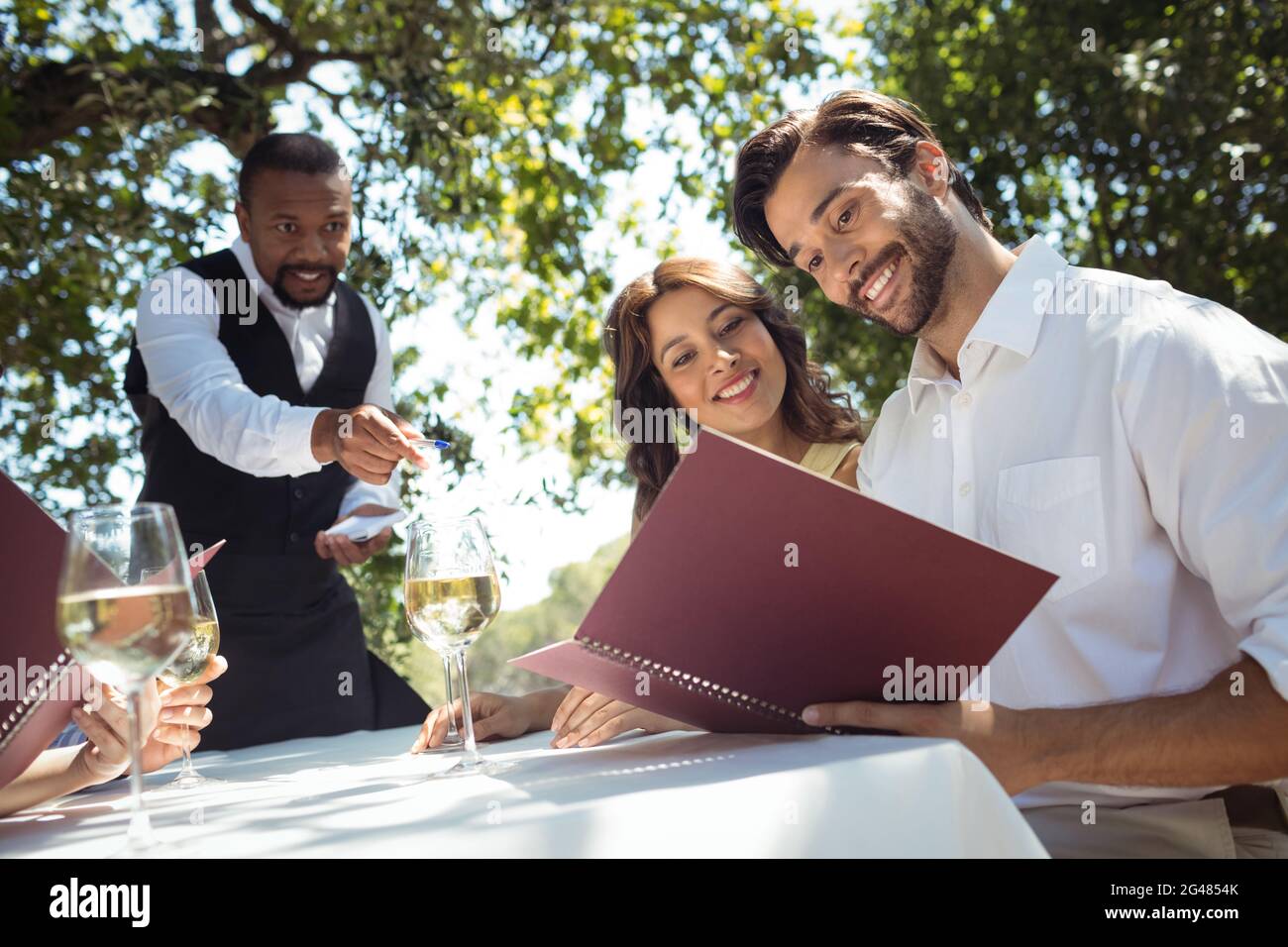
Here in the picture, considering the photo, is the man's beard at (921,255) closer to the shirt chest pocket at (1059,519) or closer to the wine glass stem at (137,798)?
the shirt chest pocket at (1059,519)

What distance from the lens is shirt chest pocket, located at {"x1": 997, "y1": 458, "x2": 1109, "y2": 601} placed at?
6.08 ft

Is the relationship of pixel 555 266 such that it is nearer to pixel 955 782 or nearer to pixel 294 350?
pixel 294 350

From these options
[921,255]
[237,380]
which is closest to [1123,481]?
[921,255]

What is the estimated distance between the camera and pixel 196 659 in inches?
69.9

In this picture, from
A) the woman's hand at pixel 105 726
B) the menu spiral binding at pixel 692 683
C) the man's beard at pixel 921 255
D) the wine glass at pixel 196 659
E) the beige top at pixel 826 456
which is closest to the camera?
the menu spiral binding at pixel 692 683

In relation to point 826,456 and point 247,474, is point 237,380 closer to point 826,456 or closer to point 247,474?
point 247,474

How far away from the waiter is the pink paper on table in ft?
4.98

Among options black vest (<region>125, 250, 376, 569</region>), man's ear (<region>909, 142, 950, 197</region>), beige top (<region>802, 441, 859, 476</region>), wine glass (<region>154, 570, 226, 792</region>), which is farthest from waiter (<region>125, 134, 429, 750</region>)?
man's ear (<region>909, 142, 950, 197</region>)

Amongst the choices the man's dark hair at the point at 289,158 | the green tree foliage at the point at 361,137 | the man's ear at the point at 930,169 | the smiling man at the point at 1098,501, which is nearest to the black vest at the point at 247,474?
the man's dark hair at the point at 289,158

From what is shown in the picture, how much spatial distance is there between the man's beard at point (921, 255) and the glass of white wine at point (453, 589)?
1115 millimetres

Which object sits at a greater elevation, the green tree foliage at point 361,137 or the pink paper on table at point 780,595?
the green tree foliage at point 361,137

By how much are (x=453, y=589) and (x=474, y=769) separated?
249mm

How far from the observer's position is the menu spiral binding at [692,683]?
1.38 metres
